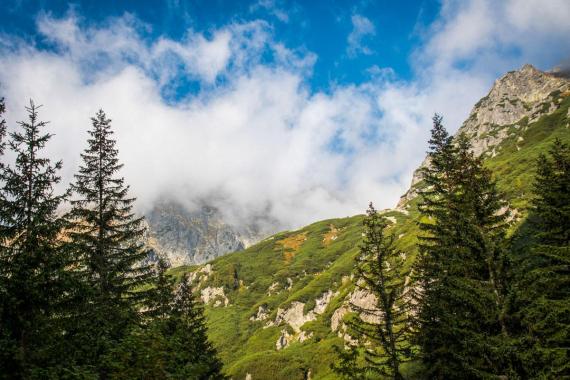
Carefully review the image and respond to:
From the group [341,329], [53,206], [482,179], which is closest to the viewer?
[53,206]

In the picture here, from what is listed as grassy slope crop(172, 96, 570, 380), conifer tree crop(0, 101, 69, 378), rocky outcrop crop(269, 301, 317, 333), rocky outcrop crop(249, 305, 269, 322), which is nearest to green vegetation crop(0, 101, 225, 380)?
conifer tree crop(0, 101, 69, 378)

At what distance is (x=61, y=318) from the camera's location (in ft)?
53.0

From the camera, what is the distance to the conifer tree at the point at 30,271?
13859 millimetres

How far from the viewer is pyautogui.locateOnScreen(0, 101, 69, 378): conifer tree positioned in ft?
45.5

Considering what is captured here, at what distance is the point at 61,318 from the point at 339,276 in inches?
5874

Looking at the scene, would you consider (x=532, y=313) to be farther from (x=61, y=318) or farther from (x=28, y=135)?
(x=28, y=135)

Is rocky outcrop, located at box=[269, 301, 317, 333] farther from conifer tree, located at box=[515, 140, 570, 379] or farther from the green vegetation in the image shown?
the green vegetation

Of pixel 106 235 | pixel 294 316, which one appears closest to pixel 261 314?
pixel 294 316

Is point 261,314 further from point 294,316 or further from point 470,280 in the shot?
point 470,280

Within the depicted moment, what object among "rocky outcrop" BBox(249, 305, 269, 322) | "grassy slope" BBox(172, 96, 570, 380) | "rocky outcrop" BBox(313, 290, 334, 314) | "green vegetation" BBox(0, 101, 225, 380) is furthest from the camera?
"rocky outcrop" BBox(249, 305, 269, 322)

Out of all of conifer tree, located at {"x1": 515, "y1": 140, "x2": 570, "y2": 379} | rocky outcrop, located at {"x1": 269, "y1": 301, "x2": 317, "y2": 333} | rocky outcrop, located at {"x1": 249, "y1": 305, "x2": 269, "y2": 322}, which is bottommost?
conifer tree, located at {"x1": 515, "y1": 140, "x2": 570, "y2": 379}

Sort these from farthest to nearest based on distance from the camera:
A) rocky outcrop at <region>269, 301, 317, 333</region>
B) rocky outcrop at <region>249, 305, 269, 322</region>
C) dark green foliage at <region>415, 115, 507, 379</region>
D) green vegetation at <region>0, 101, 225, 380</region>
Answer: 1. rocky outcrop at <region>249, 305, 269, 322</region>
2. rocky outcrop at <region>269, 301, 317, 333</region>
3. dark green foliage at <region>415, 115, 507, 379</region>
4. green vegetation at <region>0, 101, 225, 380</region>

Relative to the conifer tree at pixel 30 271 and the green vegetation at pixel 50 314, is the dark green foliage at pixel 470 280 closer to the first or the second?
the green vegetation at pixel 50 314

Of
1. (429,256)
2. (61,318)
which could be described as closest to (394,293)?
(429,256)
